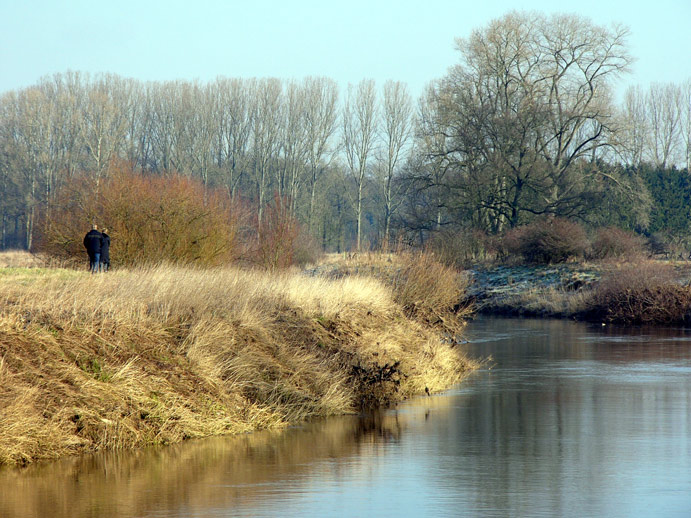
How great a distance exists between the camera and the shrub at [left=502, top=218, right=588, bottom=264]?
46625 millimetres

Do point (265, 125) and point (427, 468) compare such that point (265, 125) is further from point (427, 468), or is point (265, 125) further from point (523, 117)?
point (427, 468)

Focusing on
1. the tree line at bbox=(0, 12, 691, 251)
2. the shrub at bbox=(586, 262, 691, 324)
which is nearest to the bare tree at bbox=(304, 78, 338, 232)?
the tree line at bbox=(0, 12, 691, 251)

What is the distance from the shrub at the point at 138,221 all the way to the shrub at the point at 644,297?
56.4 feet

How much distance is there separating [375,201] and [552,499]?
91.0 meters

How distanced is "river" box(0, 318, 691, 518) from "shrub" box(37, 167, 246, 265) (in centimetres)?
1591

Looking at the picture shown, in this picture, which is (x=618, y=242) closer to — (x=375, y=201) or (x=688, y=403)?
(x=688, y=403)

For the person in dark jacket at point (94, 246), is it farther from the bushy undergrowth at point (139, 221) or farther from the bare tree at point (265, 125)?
the bare tree at point (265, 125)

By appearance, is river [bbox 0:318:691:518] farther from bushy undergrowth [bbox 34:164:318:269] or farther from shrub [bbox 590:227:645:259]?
shrub [bbox 590:227:645:259]

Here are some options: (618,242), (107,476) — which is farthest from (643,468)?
(618,242)

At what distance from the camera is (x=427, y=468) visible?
11.9 meters

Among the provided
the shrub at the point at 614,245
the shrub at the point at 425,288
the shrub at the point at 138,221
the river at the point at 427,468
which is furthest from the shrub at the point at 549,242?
the river at the point at 427,468

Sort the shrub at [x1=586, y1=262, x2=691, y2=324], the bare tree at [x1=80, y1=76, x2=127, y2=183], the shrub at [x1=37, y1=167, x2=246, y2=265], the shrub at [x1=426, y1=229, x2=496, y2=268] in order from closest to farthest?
the shrub at [x1=37, y1=167, x2=246, y2=265] < the shrub at [x1=586, y1=262, x2=691, y2=324] < the shrub at [x1=426, y1=229, x2=496, y2=268] < the bare tree at [x1=80, y1=76, x2=127, y2=183]

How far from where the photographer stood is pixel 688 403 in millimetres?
17422

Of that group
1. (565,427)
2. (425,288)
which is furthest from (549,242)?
(565,427)
